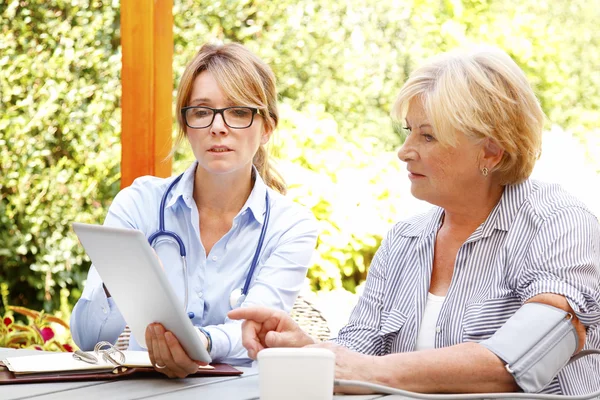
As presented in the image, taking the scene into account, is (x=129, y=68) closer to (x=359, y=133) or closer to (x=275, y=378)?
(x=275, y=378)

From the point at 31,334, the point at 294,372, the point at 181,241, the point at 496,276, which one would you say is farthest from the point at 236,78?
the point at 31,334

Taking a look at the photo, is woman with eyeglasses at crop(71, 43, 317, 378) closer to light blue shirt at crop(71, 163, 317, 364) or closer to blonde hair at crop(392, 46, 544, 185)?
light blue shirt at crop(71, 163, 317, 364)

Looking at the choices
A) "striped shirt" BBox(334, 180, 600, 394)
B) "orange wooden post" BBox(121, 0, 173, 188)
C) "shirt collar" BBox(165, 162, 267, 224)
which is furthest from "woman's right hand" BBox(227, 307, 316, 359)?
"orange wooden post" BBox(121, 0, 173, 188)

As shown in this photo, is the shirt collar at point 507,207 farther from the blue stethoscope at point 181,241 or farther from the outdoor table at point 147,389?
the blue stethoscope at point 181,241

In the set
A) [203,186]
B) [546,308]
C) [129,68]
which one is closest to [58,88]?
[129,68]

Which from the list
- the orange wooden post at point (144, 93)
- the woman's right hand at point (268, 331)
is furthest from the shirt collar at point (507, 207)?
the orange wooden post at point (144, 93)

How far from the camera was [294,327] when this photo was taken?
1.72 m

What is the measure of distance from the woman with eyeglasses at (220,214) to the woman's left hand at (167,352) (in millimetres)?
539

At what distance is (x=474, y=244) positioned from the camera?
1868 mm

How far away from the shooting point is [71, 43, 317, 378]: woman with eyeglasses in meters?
2.26

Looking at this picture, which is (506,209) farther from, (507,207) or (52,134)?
(52,134)

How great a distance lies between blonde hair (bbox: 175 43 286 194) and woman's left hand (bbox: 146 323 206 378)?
927 millimetres

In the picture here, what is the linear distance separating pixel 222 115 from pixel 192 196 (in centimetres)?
25

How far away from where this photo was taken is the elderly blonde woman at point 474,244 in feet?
5.48
